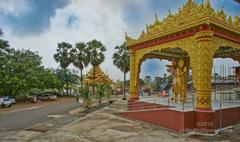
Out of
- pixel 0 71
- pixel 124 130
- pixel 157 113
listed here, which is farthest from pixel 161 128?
pixel 0 71

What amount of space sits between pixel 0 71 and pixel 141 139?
24.9 metres

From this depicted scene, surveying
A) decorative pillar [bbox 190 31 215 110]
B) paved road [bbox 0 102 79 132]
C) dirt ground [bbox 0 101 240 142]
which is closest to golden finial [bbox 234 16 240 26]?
decorative pillar [bbox 190 31 215 110]

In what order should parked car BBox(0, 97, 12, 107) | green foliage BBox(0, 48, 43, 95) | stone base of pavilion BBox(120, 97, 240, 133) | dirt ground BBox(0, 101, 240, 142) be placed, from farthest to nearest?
green foliage BBox(0, 48, 43, 95), parked car BBox(0, 97, 12, 107), stone base of pavilion BBox(120, 97, 240, 133), dirt ground BBox(0, 101, 240, 142)

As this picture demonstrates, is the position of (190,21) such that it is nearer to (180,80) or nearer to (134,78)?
(180,80)

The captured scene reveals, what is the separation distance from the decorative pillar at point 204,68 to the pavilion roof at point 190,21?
63 cm

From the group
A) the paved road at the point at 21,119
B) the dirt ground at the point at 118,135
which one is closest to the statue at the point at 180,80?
the dirt ground at the point at 118,135

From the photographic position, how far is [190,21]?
1096cm

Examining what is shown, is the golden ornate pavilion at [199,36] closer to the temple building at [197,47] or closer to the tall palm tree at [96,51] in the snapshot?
the temple building at [197,47]

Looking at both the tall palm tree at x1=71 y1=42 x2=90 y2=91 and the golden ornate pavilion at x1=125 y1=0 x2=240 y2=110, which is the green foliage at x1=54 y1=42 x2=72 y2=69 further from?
the golden ornate pavilion at x1=125 y1=0 x2=240 y2=110

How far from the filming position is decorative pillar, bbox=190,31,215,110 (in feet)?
34.3

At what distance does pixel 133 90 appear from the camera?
15.9 m

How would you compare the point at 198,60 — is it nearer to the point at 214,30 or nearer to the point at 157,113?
the point at 214,30

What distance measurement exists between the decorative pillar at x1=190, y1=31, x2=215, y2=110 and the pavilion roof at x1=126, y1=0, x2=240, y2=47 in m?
0.63

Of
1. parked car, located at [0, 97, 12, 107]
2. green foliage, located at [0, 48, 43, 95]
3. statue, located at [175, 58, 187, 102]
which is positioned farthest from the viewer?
green foliage, located at [0, 48, 43, 95]
